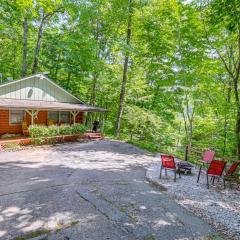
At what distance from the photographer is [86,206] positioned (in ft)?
18.2

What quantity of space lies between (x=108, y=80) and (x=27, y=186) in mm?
17704

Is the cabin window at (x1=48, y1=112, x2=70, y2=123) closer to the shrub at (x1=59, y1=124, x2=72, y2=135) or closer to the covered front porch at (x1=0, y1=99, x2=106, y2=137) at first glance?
the covered front porch at (x1=0, y1=99, x2=106, y2=137)

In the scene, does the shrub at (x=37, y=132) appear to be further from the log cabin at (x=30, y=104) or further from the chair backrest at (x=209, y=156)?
the chair backrest at (x=209, y=156)

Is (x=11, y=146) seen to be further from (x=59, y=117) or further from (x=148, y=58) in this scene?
(x=148, y=58)

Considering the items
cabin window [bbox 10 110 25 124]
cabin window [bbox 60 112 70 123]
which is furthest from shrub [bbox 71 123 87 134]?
cabin window [bbox 10 110 25 124]

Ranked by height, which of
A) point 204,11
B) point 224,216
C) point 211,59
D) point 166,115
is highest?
point 204,11

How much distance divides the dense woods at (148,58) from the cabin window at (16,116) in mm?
6087

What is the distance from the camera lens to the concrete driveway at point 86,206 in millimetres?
4461

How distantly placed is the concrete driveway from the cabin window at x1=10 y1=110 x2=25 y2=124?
645cm

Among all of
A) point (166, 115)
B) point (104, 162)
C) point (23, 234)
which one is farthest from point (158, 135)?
point (23, 234)

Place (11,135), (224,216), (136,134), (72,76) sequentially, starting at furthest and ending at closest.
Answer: (72,76)
(136,134)
(11,135)
(224,216)

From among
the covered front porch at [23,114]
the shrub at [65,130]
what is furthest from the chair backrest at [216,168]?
→ the covered front porch at [23,114]

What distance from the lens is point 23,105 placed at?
1373cm

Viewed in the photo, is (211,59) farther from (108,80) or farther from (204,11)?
(108,80)
